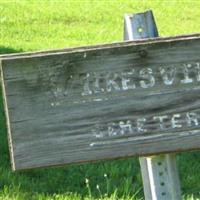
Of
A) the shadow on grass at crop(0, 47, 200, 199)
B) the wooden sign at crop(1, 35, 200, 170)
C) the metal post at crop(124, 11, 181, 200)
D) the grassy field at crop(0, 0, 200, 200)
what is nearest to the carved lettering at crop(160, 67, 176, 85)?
the wooden sign at crop(1, 35, 200, 170)

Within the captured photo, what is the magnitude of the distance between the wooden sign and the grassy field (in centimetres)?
220

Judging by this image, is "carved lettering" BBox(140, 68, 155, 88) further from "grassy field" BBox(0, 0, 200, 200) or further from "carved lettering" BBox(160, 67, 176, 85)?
"grassy field" BBox(0, 0, 200, 200)

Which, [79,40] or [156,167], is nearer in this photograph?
[156,167]

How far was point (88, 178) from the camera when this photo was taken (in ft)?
18.6

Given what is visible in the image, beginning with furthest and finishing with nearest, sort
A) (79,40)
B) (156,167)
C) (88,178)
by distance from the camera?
(79,40) < (88,178) < (156,167)

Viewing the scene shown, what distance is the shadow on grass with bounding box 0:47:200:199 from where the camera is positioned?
17.3 ft

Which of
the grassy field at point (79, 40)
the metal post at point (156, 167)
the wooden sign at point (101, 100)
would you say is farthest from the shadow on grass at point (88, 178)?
the wooden sign at point (101, 100)

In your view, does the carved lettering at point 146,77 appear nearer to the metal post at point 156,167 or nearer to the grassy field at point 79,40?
the metal post at point 156,167

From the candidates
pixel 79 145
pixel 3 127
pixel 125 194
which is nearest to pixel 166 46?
pixel 79 145

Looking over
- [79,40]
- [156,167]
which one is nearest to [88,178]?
[156,167]

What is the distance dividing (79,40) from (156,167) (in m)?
10.6

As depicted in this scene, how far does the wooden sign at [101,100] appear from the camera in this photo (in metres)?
2.62

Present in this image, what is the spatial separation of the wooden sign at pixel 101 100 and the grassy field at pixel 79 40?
7.22 feet

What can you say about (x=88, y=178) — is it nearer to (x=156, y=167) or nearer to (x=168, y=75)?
(x=156, y=167)
